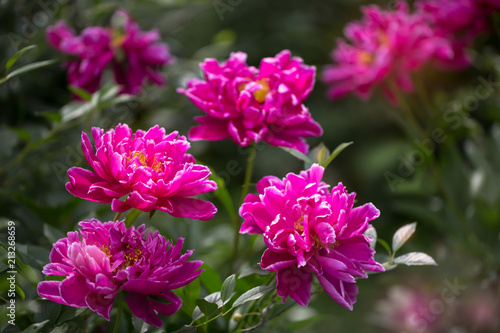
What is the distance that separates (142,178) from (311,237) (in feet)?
0.45

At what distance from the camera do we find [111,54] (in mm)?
721

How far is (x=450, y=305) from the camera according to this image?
0.86 m

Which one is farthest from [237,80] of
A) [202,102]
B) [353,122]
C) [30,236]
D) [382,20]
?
[353,122]

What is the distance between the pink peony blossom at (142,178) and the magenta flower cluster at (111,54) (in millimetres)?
304

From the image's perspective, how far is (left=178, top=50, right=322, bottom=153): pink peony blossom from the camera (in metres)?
0.50

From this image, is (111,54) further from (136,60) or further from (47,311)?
(47,311)

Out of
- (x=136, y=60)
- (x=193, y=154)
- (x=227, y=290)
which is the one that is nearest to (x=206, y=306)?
(x=227, y=290)

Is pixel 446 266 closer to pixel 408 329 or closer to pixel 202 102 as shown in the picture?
pixel 408 329

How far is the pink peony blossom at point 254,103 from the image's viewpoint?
0.50 m

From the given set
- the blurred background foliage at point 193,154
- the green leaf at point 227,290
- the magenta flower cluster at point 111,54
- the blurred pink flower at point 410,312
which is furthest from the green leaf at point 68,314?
the blurred pink flower at point 410,312

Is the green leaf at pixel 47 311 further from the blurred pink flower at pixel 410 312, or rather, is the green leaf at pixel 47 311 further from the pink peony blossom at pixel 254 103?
the blurred pink flower at pixel 410 312

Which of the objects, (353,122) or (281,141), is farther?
(353,122)

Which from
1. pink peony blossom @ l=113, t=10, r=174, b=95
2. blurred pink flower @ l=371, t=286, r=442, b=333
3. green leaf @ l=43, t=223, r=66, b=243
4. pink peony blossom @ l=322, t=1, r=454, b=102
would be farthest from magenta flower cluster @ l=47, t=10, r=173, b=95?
blurred pink flower @ l=371, t=286, r=442, b=333

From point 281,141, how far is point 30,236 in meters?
0.35
